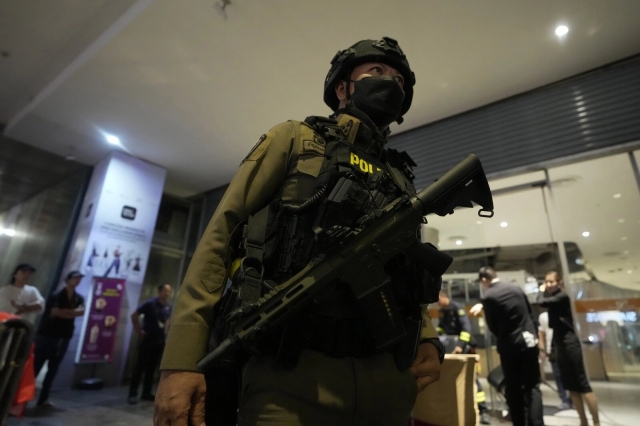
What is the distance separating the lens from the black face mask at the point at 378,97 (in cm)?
109

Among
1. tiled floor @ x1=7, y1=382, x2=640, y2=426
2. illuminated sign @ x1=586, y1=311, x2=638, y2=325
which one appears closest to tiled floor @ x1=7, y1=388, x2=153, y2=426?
tiled floor @ x1=7, y1=382, x2=640, y2=426

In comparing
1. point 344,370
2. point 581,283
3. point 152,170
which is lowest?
point 344,370

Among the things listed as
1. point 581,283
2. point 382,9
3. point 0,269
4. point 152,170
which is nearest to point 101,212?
point 152,170

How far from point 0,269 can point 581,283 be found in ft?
23.9

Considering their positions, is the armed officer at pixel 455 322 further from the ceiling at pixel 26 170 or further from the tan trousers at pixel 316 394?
the ceiling at pixel 26 170

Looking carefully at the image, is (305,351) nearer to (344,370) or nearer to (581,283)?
(344,370)

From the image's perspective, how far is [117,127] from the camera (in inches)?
191

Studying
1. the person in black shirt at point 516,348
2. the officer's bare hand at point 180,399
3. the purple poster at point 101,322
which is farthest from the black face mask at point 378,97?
the purple poster at point 101,322

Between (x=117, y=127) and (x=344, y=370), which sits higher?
(x=117, y=127)

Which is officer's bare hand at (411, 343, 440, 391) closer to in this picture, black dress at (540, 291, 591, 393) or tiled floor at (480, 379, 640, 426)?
black dress at (540, 291, 591, 393)

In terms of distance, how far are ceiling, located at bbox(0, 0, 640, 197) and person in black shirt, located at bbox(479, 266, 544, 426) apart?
85.3 inches

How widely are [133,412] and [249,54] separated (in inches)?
145

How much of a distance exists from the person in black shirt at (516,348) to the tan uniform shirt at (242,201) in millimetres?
2269

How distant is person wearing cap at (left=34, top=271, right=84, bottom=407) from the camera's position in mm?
3551
